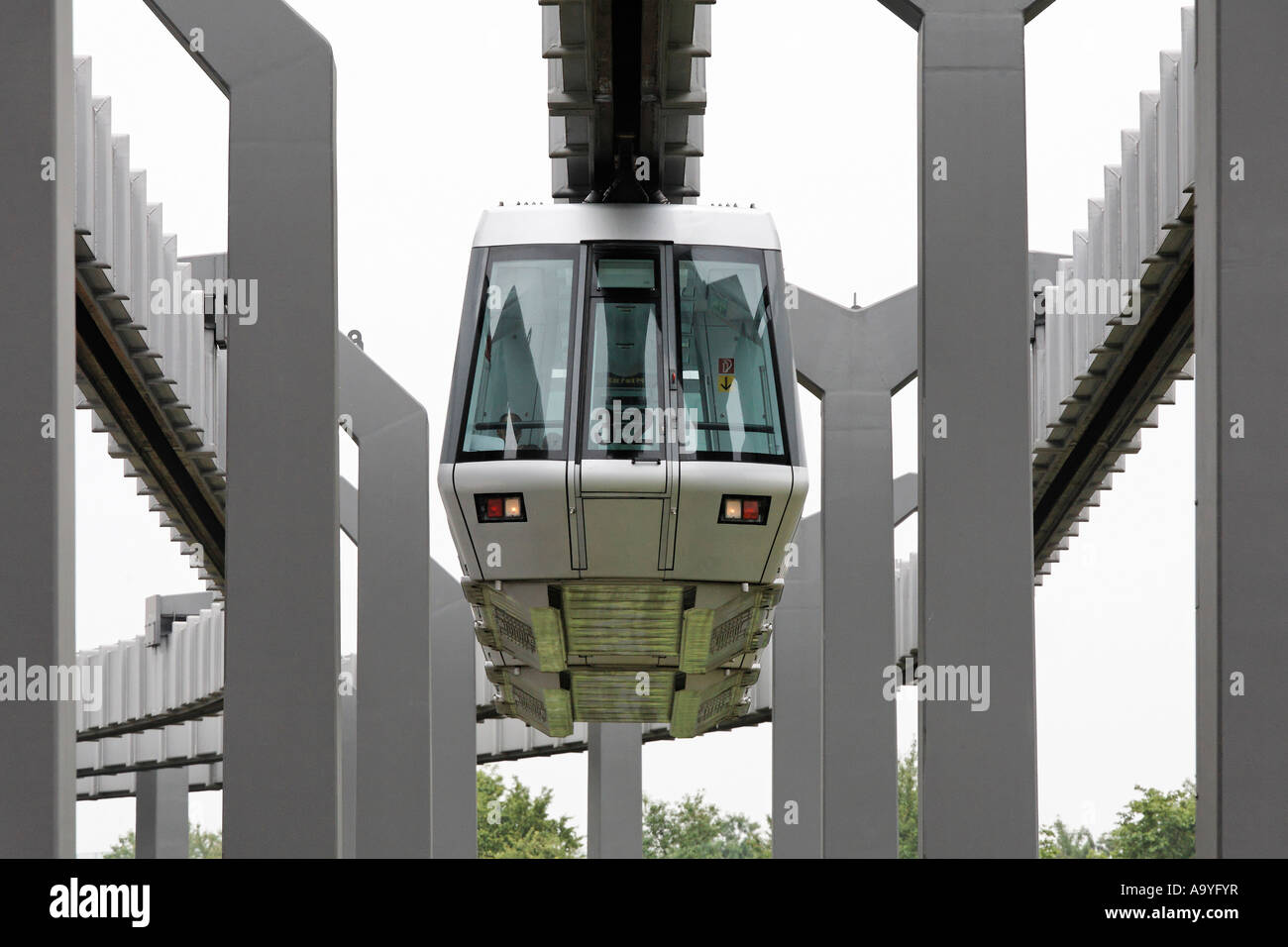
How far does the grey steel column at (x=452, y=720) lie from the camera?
18312mm

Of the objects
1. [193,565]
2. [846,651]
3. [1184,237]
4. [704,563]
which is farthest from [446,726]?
[1184,237]

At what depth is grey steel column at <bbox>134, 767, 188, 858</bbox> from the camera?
102 feet

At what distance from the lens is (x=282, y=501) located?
7.19 metres

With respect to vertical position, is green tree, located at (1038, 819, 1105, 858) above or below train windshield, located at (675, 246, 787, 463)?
below

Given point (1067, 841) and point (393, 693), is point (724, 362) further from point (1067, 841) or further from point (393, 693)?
point (1067, 841)

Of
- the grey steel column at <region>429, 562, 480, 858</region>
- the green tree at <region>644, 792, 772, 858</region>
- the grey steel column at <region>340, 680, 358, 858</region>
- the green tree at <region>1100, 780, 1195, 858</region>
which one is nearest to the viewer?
the grey steel column at <region>429, 562, 480, 858</region>

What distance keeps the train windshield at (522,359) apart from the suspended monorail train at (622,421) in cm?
1

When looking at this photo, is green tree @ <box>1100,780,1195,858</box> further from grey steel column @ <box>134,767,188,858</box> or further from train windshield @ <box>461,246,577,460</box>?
train windshield @ <box>461,246,577,460</box>

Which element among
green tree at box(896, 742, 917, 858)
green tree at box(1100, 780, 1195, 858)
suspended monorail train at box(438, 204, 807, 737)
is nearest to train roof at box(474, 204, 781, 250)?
suspended monorail train at box(438, 204, 807, 737)

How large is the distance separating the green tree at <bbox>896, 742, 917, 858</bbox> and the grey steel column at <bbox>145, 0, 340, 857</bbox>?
5579 cm

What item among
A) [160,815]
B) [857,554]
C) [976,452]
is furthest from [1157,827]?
[976,452]

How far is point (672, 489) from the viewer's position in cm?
1092

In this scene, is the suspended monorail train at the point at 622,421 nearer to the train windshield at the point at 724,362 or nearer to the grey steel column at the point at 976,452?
the train windshield at the point at 724,362
